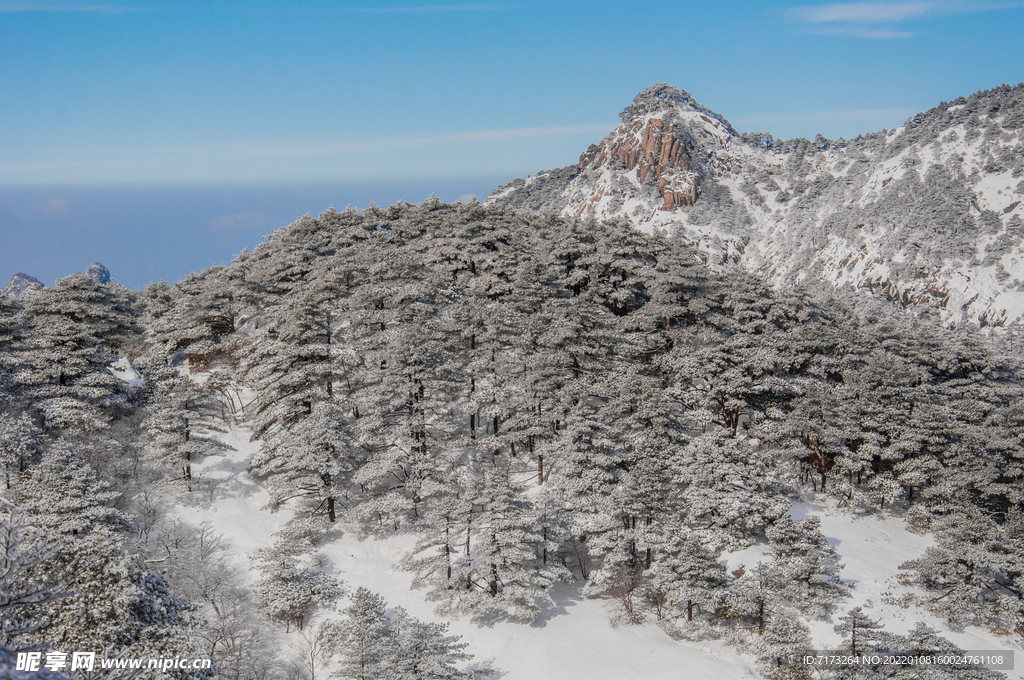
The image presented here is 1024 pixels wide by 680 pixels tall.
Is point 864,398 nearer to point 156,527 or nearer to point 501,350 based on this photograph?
point 501,350

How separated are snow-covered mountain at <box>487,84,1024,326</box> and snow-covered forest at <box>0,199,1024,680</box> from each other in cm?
4268

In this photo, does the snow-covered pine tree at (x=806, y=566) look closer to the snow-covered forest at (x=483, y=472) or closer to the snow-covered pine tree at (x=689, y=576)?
the snow-covered forest at (x=483, y=472)

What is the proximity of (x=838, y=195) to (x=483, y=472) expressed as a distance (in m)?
117

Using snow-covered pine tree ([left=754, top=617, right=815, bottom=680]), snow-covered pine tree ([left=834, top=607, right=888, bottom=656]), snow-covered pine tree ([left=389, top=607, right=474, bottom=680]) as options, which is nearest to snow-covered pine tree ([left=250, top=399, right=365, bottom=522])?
snow-covered pine tree ([left=389, top=607, right=474, bottom=680])

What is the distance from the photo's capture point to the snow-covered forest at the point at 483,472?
24.1 metres

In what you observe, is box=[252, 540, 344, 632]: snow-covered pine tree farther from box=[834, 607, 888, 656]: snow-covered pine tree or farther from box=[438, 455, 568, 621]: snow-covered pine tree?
box=[834, 607, 888, 656]: snow-covered pine tree

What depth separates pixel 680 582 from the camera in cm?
2520

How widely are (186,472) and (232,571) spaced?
7801 millimetres

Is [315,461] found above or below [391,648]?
above

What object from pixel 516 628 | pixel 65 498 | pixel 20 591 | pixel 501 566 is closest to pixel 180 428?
pixel 65 498

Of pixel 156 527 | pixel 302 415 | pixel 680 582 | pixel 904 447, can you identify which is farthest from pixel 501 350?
pixel 904 447

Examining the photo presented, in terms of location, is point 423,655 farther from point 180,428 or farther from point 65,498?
point 180,428

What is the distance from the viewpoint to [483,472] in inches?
1242

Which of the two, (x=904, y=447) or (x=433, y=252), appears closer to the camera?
(x=904, y=447)
